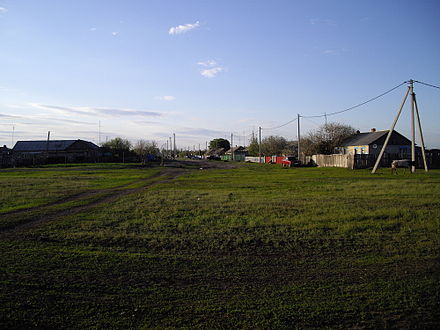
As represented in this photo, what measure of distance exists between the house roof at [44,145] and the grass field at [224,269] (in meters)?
75.9

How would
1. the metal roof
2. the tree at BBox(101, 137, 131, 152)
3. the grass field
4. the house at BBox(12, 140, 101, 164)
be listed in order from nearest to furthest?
the grass field
the metal roof
the house at BBox(12, 140, 101, 164)
the tree at BBox(101, 137, 131, 152)

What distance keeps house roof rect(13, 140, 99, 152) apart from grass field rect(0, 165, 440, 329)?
75.9m

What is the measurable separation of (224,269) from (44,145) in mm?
89796

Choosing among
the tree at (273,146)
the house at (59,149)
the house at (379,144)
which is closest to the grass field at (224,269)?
the house at (379,144)

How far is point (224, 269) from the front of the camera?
6.02m

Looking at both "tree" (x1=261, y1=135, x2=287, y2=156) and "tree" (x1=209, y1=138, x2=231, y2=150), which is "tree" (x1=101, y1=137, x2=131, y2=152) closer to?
"tree" (x1=261, y1=135, x2=287, y2=156)

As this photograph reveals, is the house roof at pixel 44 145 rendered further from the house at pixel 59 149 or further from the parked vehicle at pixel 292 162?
the parked vehicle at pixel 292 162

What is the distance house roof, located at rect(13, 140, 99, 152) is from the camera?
79.8m

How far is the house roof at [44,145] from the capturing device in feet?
262

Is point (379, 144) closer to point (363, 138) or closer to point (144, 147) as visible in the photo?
point (363, 138)

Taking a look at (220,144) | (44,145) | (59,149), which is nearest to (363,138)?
(59,149)

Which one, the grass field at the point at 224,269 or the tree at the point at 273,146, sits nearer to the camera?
the grass field at the point at 224,269

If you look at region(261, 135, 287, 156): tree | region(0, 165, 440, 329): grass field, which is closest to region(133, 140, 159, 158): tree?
region(261, 135, 287, 156): tree

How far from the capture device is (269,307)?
4469mm
